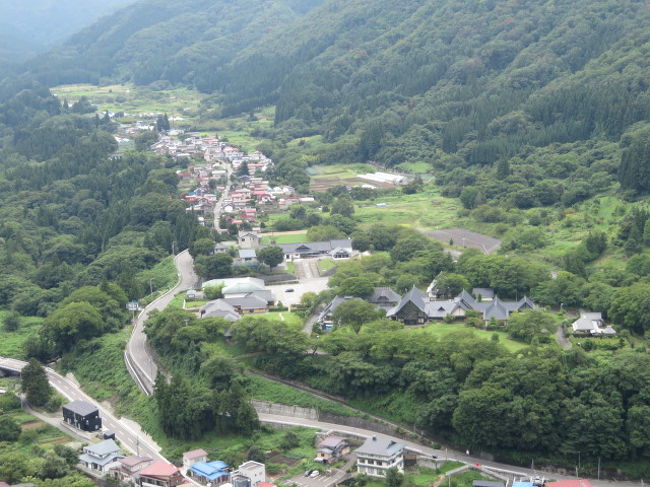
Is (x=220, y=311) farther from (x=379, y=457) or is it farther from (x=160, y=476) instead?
(x=379, y=457)

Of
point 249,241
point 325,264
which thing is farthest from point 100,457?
point 249,241

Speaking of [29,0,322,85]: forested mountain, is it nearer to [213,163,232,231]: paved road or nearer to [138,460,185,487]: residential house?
[213,163,232,231]: paved road

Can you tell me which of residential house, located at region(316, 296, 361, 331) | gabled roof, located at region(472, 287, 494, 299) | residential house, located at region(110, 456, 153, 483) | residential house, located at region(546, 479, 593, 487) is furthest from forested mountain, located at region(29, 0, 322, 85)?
residential house, located at region(546, 479, 593, 487)

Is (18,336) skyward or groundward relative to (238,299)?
groundward

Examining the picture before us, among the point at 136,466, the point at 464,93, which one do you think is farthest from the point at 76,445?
the point at 464,93

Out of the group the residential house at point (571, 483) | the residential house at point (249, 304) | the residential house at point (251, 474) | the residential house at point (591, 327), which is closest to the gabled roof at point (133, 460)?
the residential house at point (251, 474)

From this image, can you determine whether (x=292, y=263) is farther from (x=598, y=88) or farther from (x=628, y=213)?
(x=598, y=88)
